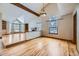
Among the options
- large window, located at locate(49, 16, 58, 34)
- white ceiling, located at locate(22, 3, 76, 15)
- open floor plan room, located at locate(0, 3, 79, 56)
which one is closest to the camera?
white ceiling, located at locate(22, 3, 76, 15)

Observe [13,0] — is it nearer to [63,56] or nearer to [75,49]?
[63,56]

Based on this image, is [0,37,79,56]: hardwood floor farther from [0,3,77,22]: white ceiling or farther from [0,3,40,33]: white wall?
[0,3,77,22]: white ceiling

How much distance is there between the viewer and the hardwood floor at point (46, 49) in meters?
3.17

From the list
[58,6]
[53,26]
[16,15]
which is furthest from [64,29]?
[16,15]

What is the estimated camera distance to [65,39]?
3457 mm

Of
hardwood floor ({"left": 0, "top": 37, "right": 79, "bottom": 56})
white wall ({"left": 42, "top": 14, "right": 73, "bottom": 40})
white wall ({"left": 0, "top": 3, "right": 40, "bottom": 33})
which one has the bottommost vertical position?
hardwood floor ({"left": 0, "top": 37, "right": 79, "bottom": 56})

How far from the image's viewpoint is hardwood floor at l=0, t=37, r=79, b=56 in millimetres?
3166

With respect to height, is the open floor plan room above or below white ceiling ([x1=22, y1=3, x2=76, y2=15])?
below

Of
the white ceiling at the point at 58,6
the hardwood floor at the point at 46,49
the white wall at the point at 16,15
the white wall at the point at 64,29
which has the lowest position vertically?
the hardwood floor at the point at 46,49

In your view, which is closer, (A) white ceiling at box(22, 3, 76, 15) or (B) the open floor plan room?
(A) white ceiling at box(22, 3, 76, 15)

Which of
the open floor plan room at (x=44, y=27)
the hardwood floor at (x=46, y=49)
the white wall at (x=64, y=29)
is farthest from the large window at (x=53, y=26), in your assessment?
the hardwood floor at (x=46, y=49)

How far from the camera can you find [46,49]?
3.59 metres

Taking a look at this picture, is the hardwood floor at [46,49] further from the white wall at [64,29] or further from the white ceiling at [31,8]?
the white ceiling at [31,8]

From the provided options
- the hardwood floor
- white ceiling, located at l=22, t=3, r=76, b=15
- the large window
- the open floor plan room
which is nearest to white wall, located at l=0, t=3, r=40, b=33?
the open floor plan room
